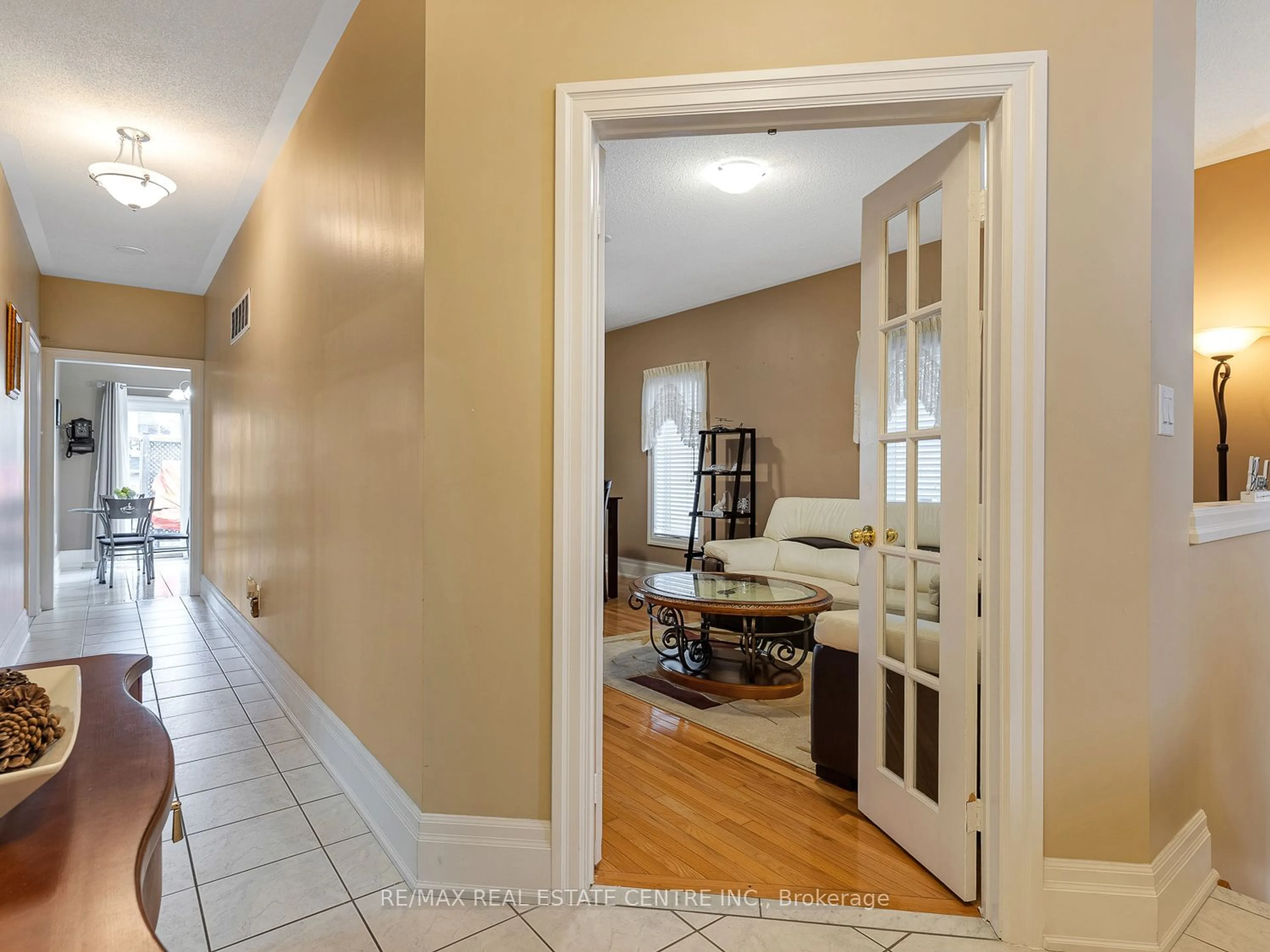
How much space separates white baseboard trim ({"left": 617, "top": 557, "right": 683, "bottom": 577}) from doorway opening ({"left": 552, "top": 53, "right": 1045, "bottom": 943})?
5011mm

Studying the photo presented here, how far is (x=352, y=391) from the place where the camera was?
2471 millimetres

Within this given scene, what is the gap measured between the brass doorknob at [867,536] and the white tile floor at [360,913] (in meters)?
1.00

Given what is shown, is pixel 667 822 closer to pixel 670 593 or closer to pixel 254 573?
pixel 670 593

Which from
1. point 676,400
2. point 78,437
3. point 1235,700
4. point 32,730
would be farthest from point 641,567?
point 78,437

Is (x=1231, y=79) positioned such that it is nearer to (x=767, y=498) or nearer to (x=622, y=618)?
(x=767, y=498)

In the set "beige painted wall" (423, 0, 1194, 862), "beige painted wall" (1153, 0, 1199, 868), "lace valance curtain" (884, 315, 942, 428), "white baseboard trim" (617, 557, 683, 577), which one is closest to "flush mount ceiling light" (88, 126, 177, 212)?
"beige painted wall" (423, 0, 1194, 862)

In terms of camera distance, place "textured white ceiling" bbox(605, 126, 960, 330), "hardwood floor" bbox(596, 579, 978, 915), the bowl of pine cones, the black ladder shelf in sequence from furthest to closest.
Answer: the black ladder shelf, "textured white ceiling" bbox(605, 126, 960, 330), "hardwood floor" bbox(596, 579, 978, 915), the bowl of pine cones

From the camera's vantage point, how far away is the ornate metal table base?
3602 millimetres

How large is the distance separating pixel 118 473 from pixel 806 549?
9.07 meters

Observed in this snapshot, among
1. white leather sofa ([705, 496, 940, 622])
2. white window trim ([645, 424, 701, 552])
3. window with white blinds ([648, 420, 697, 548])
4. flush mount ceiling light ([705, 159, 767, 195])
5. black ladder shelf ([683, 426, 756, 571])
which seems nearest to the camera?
flush mount ceiling light ([705, 159, 767, 195])

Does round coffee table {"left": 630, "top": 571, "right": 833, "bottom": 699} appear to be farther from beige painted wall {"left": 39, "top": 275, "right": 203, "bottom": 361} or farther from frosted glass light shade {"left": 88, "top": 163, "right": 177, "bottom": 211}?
beige painted wall {"left": 39, "top": 275, "right": 203, "bottom": 361}

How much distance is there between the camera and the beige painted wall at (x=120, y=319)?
5.66m

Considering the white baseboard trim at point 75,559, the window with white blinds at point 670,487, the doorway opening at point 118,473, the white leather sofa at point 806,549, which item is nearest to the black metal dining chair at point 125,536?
the doorway opening at point 118,473

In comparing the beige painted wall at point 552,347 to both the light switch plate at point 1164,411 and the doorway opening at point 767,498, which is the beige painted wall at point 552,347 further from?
the doorway opening at point 767,498
